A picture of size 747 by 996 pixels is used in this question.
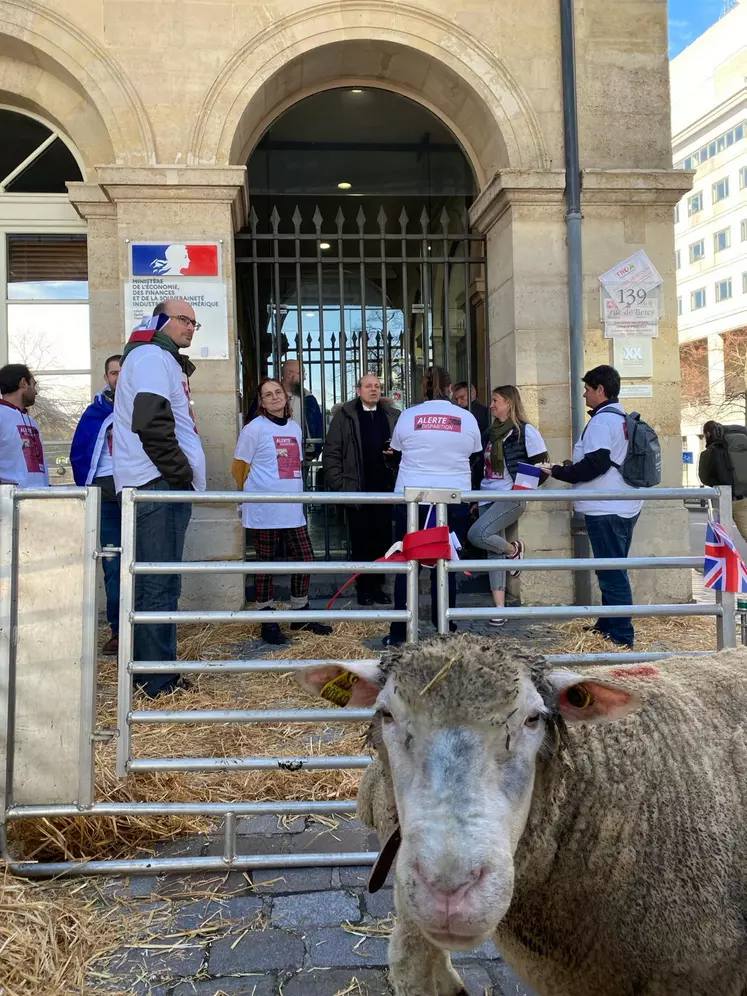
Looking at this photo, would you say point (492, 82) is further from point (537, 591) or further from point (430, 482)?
point (537, 591)

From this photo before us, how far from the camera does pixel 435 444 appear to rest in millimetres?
5598

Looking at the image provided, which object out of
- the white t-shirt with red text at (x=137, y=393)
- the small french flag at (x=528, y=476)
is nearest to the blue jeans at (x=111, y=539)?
the white t-shirt with red text at (x=137, y=393)

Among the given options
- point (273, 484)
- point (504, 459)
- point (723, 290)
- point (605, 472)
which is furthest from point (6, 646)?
point (723, 290)

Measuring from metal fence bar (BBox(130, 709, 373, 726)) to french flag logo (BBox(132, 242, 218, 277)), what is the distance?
493 centimetres

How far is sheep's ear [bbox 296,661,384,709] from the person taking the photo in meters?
1.92

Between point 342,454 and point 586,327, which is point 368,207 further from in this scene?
point 342,454

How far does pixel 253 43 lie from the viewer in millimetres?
7051

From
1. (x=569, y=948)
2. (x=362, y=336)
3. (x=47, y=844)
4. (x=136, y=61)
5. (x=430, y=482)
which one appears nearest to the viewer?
(x=569, y=948)

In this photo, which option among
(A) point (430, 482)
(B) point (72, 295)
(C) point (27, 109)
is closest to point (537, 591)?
(A) point (430, 482)

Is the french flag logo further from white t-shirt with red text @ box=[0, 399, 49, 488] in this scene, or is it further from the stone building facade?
white t-shirt with red text @ box=[0, 399, 49, 488]

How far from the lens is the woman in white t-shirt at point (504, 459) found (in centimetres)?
641

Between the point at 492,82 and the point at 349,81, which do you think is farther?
the point at 349,81

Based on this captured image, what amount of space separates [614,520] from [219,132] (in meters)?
4.92

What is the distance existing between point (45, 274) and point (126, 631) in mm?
5917
